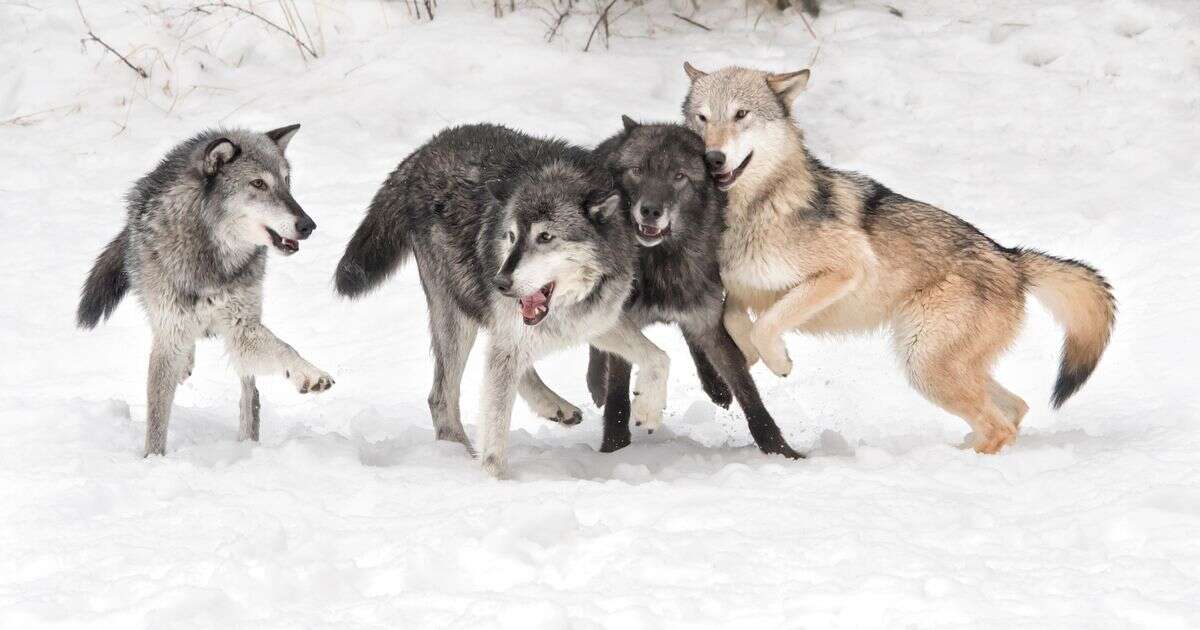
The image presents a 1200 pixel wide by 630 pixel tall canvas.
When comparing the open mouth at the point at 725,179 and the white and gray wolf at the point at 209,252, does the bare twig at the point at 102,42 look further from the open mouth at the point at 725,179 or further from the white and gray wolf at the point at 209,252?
the open mouth at the point at 725,179

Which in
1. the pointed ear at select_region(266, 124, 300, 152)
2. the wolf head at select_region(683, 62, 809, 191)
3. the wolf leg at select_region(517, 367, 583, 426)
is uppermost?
the wolf head at select_region(683, 62, 809, 191)

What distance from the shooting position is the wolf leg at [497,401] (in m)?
5.64

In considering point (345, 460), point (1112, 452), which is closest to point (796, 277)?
point (1112, 452)

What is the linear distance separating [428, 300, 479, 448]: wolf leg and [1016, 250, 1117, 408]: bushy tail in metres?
2.70

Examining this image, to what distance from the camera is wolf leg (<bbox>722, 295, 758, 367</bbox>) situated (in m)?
6.13

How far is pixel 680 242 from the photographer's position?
582 centimetres

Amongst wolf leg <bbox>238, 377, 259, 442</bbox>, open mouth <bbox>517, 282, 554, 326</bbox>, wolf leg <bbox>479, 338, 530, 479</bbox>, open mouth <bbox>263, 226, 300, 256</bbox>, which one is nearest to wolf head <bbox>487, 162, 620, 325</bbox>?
open mouth <bbox>517, 282, 554, 326</bbox>

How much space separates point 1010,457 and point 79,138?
25.6 feet

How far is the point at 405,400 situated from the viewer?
757cm

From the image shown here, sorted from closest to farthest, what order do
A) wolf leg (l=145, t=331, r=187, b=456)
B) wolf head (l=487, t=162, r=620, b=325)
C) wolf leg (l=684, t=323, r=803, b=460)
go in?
wolf head (l=487, t=162, r=620, b=325) < wolf leg (l=145, t=331, r=187, b=456) < wolf leg (l=684, t=323, r=803, b=460)

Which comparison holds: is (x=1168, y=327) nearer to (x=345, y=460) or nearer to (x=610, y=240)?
(x=610, y=240)

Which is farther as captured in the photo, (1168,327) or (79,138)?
(79,138)

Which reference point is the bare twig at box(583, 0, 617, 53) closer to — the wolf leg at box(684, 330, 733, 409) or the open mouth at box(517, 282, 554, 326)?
the wolf leg at box(684, 330, 733, 409)

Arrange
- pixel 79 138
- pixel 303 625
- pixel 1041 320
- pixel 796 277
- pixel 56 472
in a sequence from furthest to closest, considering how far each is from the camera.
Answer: pixel 79 138 < pixel 1041 320 < pixel 796 277 < pixel 56 472 < pixel 303 625
